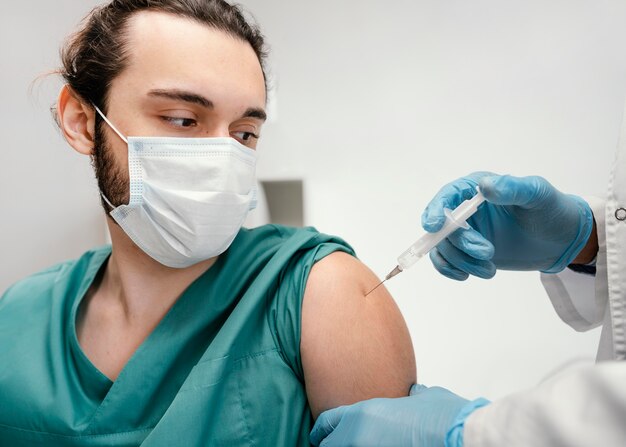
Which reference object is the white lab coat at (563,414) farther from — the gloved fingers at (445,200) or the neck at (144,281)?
the neck at (144,281)

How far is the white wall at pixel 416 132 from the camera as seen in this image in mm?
1717

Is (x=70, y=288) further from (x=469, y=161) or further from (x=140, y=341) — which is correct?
(x=469, y=161)

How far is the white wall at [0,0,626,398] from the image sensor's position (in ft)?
5.63

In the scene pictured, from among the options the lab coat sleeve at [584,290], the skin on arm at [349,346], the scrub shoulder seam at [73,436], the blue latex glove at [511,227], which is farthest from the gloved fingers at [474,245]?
the scrub shoulder seam at [73,436]

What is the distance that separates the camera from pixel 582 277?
1.18 meters

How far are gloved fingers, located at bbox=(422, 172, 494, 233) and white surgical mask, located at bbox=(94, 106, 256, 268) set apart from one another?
38cm

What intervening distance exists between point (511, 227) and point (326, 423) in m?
0.56

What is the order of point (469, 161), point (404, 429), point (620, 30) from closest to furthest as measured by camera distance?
point (404, 429), point (620, 30), point (469, 161)

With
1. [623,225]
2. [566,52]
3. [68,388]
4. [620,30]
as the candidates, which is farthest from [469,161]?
[68,388]

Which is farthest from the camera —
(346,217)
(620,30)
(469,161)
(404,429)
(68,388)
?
(346,217)

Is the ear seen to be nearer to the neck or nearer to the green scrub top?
the neck

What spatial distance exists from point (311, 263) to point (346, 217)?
1144mm

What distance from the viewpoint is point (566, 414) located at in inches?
20.4

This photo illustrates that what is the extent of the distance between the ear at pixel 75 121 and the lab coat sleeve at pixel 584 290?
3.65 feet
